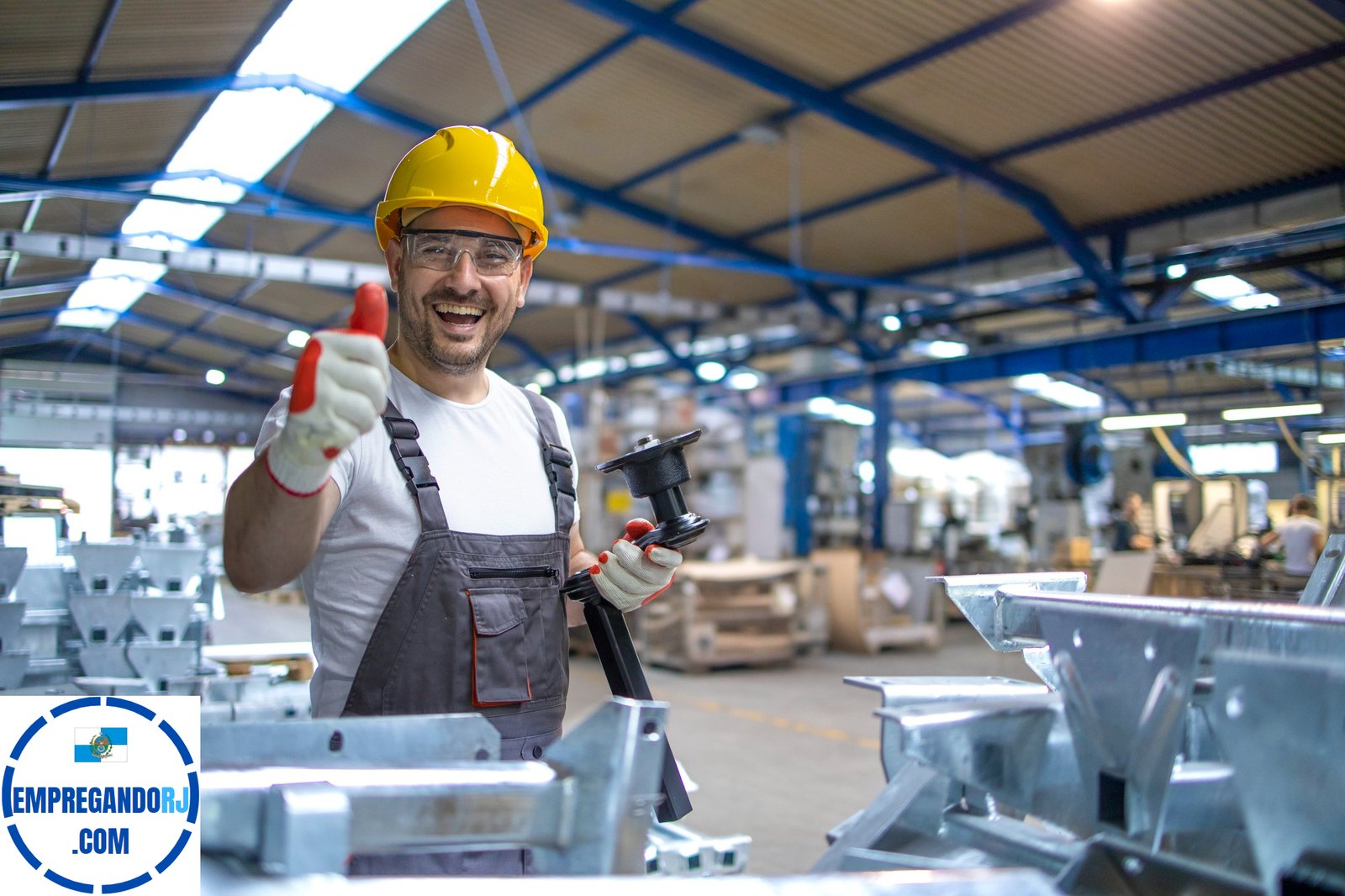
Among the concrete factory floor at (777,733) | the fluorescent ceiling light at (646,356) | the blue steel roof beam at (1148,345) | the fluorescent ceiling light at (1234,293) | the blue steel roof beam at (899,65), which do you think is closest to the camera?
the concrete factory floor at (777,733)

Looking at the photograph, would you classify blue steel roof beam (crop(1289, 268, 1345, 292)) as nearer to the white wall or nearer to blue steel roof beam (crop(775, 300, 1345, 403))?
blue steel roof beam (crop(775, 300, 1345, 403))

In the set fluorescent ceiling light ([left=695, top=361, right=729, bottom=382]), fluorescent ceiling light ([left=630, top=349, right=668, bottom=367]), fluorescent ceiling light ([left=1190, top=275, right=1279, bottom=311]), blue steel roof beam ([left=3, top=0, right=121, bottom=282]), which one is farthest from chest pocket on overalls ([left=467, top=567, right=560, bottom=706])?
fluorescent ceiling light ([left=630, top=349, right=668, bottom=367])

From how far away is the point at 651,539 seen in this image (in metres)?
1.59

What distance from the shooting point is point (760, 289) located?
1355 centimetres

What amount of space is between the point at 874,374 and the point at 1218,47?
589 centimetres

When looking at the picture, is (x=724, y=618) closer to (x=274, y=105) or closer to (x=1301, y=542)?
(x=1301, y=542)

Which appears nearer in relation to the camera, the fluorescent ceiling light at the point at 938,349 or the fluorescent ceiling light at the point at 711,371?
the fluorescent ceiling light at the point at 938,349

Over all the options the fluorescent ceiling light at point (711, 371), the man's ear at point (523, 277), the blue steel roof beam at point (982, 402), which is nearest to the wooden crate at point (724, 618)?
the fluorescent ceiling light at point (711, 371)

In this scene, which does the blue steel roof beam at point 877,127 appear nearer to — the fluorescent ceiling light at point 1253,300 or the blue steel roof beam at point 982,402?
the fluorescent ceiling light at point 1253,300

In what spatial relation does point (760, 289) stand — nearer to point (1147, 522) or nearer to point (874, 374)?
point (874, 374)

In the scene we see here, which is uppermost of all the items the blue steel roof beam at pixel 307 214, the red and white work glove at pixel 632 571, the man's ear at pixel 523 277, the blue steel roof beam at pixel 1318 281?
the blue steel roof beam at pixel 307 214

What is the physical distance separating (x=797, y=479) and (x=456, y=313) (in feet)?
35.8

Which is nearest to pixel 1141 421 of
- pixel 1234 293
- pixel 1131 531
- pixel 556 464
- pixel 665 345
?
pixel 1131 531

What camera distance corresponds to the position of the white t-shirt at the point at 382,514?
A: 5.09 feet
